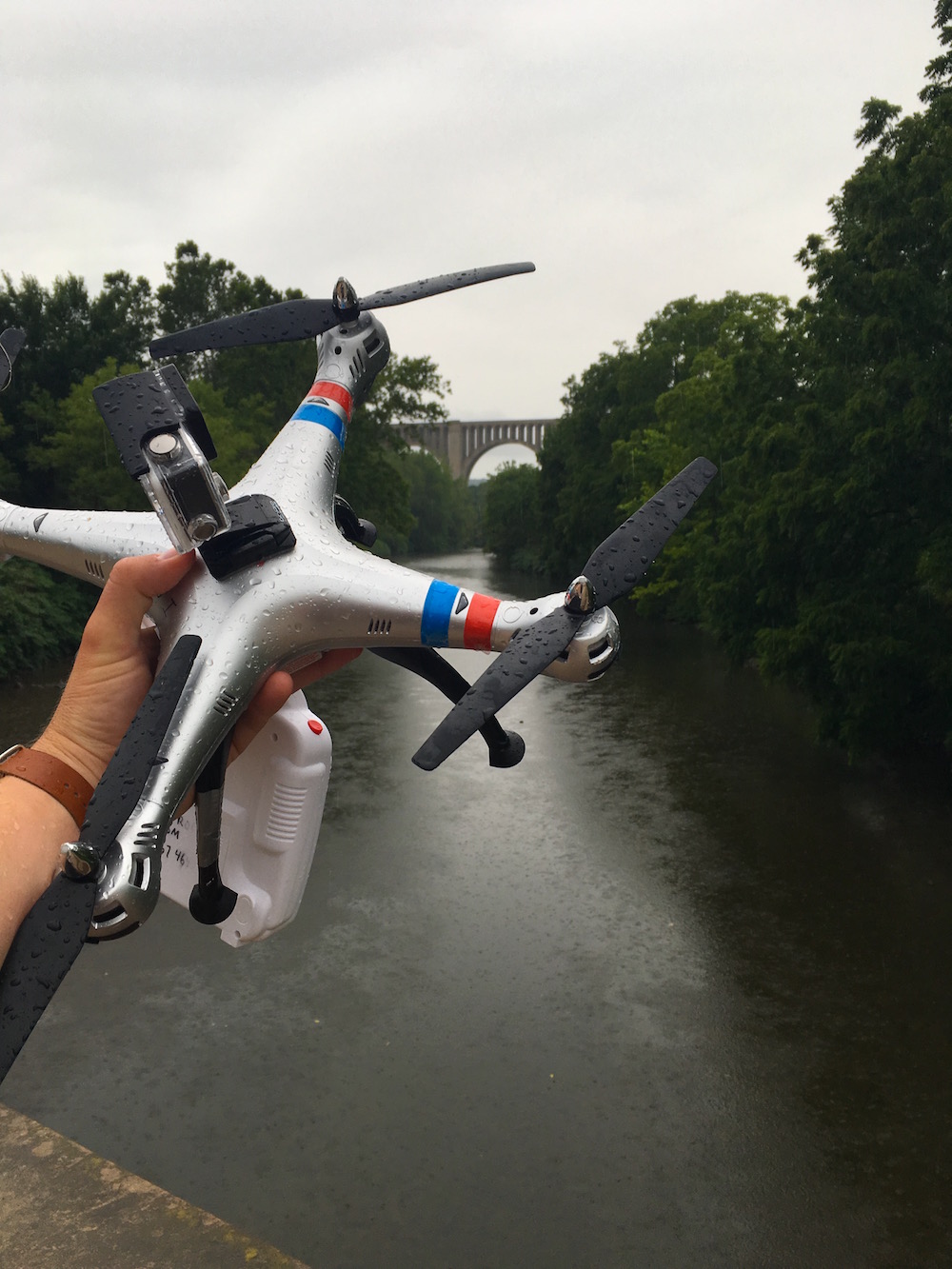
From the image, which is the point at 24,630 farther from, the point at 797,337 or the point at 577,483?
the point at 577,483

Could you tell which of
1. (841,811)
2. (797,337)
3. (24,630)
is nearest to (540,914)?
(841,811)

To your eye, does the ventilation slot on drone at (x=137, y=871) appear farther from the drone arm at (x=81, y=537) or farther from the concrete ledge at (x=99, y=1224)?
the concrete ledge at (x=99, y=1224)

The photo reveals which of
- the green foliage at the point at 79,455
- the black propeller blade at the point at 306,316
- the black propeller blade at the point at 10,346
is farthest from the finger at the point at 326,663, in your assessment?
the green foliage at the point at 79,455

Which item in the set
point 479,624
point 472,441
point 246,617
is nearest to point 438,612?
point 479,624

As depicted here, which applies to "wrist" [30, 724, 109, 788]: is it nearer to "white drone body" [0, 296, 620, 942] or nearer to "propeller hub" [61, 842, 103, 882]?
"white drone body" [0, 296, 620, 942]

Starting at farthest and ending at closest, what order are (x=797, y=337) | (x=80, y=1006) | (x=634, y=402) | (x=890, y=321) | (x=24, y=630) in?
(x=634, y=402) < (x=24, y=630) < (x=797, y=337) < (x=890, y=321) < (x=80, y=1006)
